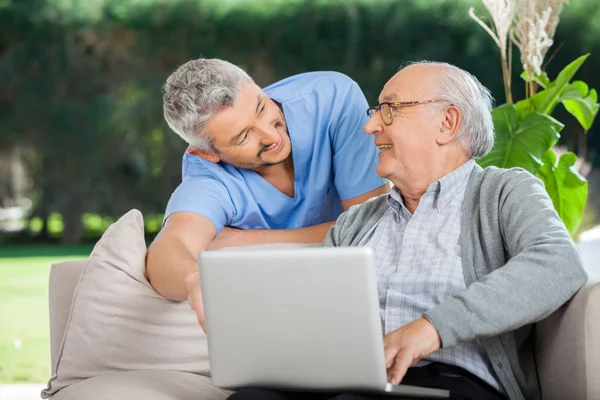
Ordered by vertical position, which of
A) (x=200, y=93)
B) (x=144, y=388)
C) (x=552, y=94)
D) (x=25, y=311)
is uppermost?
(x=200, y=93)

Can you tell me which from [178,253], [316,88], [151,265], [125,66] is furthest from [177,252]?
[125,66]

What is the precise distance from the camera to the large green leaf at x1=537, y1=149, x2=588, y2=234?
296 centimetres

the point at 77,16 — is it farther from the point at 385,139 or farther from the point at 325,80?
the point at 385,139

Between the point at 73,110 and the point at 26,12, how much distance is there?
96cm

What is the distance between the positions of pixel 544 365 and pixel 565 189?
1316 millimetres

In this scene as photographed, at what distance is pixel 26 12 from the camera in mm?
7348

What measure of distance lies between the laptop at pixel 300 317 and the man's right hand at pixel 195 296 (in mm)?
115

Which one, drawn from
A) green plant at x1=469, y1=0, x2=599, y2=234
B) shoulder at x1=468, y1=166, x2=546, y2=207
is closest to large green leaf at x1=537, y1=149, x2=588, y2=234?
green plant at x1=469, y1=0, x2=599, y2=234

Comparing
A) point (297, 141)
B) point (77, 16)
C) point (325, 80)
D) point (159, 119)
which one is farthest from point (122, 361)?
point (77, 16)

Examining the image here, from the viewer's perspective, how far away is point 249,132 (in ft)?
7.32

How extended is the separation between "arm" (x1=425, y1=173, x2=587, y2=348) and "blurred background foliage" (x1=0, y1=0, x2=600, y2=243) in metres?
5.57

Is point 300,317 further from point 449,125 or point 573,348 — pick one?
point 449,125

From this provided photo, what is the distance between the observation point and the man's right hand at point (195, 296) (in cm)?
162

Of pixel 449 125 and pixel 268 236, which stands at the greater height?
pixel 449 125
